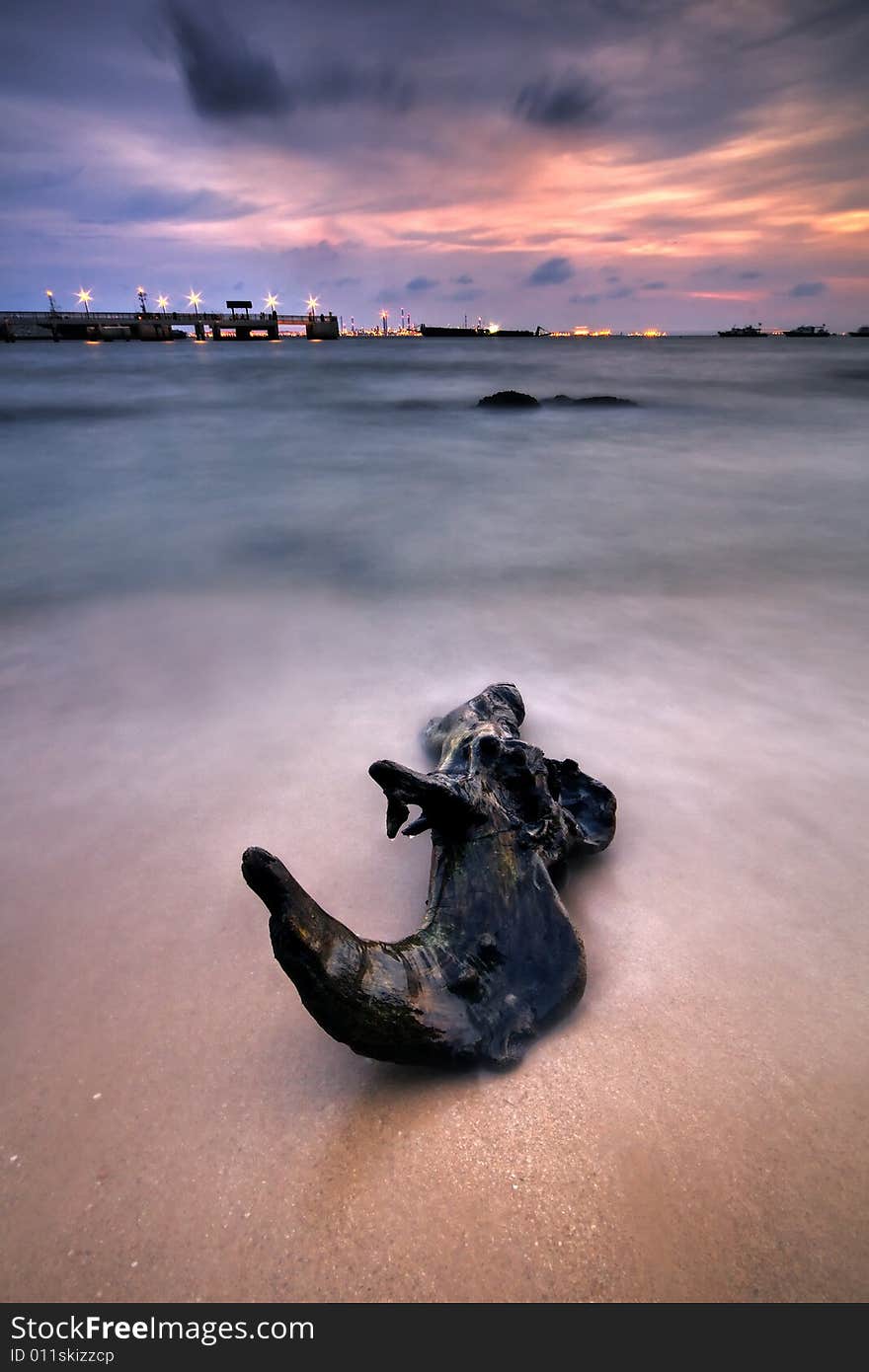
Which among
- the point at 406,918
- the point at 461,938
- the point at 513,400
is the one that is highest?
the point at 513,400

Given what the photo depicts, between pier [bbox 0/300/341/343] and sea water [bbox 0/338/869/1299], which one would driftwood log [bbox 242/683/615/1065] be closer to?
sea water [bbox 0/338/869/1299]

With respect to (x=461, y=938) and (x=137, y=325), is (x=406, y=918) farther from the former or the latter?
(x=137, y=325)

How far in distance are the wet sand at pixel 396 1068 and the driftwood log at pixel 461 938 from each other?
0.58ft

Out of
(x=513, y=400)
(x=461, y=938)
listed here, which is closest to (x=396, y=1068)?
(x=461, y=938)

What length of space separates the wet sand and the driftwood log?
18 centimetres

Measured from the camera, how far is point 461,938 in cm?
213

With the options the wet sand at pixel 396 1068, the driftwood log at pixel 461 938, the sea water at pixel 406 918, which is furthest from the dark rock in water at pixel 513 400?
the driftwood log at pixel 461 938

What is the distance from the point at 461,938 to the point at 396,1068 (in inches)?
Answer: 16.9

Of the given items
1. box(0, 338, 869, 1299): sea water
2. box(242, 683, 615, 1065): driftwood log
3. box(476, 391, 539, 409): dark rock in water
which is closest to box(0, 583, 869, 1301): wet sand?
box(0, 338, 869, 1299): sea water

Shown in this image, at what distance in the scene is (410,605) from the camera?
6.06 metres
